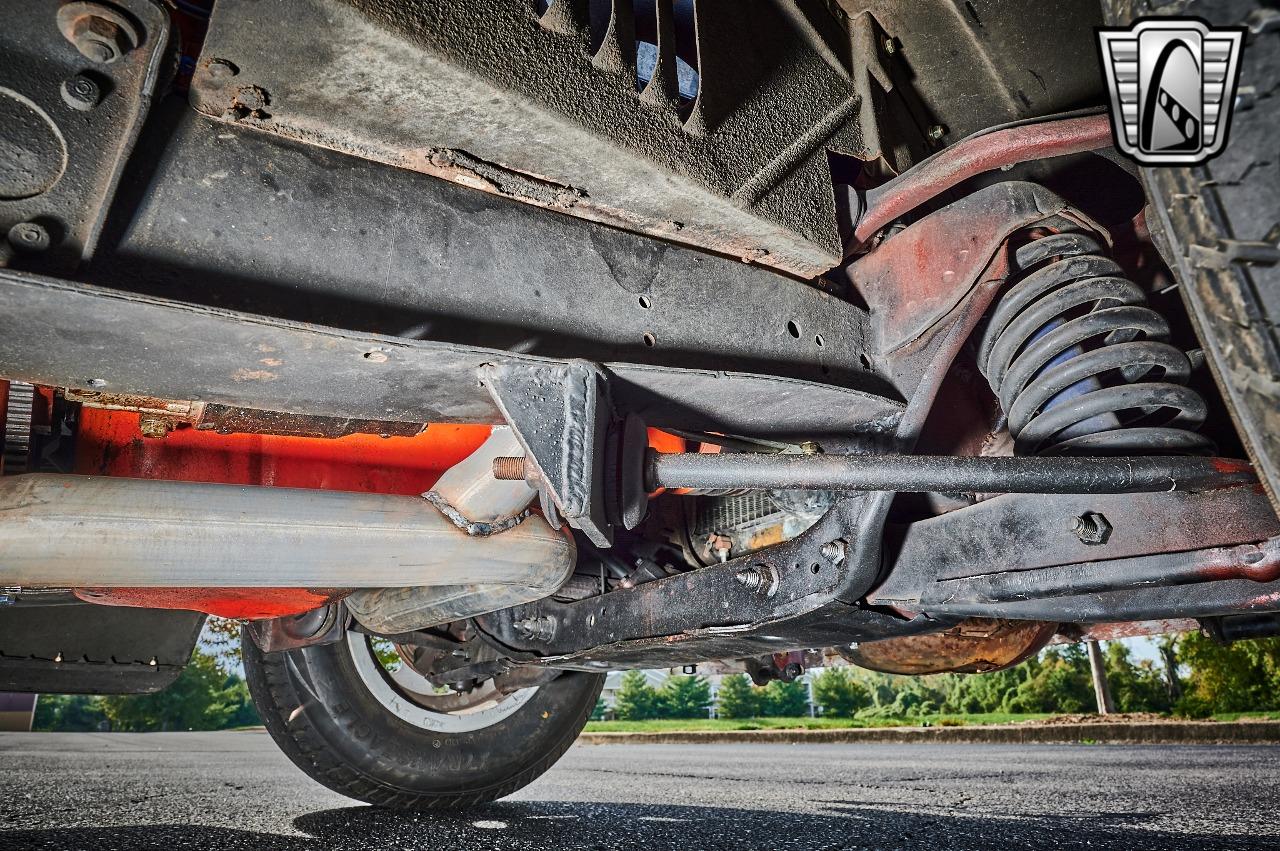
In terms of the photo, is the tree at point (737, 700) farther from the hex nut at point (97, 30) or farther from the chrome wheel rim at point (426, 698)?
the hex nut at point (97, 30)

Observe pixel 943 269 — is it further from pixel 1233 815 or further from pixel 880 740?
pixel 880 740

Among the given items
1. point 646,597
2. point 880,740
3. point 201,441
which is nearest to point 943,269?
point 646,597

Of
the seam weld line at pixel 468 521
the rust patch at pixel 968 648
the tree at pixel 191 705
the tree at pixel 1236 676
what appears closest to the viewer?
the seam weld line at pixel 468 521

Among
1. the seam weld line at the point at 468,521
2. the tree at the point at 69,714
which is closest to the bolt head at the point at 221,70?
the seam weld line at the point at 468,521

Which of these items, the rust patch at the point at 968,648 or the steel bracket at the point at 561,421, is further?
the rust patch at the point at 968,648

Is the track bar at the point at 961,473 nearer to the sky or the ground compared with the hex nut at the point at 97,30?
nearer to the ground

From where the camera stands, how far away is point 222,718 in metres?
18.7

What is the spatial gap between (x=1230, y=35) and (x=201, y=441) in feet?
4.43

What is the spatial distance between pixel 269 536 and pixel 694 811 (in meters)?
1.70

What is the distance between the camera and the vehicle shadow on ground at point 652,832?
Answer: 1607 millimetres

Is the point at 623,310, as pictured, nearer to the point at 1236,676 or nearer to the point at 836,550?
the point at 836,550

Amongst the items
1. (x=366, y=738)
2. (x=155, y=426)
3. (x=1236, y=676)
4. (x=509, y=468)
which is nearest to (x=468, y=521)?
(x=509, y=468)

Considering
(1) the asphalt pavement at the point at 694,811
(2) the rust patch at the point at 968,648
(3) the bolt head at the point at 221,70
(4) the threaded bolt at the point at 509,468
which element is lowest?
(1) the asphalt pavement at the point at 694,811

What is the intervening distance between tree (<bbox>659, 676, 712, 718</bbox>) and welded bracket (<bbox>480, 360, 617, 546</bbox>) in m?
15.5
